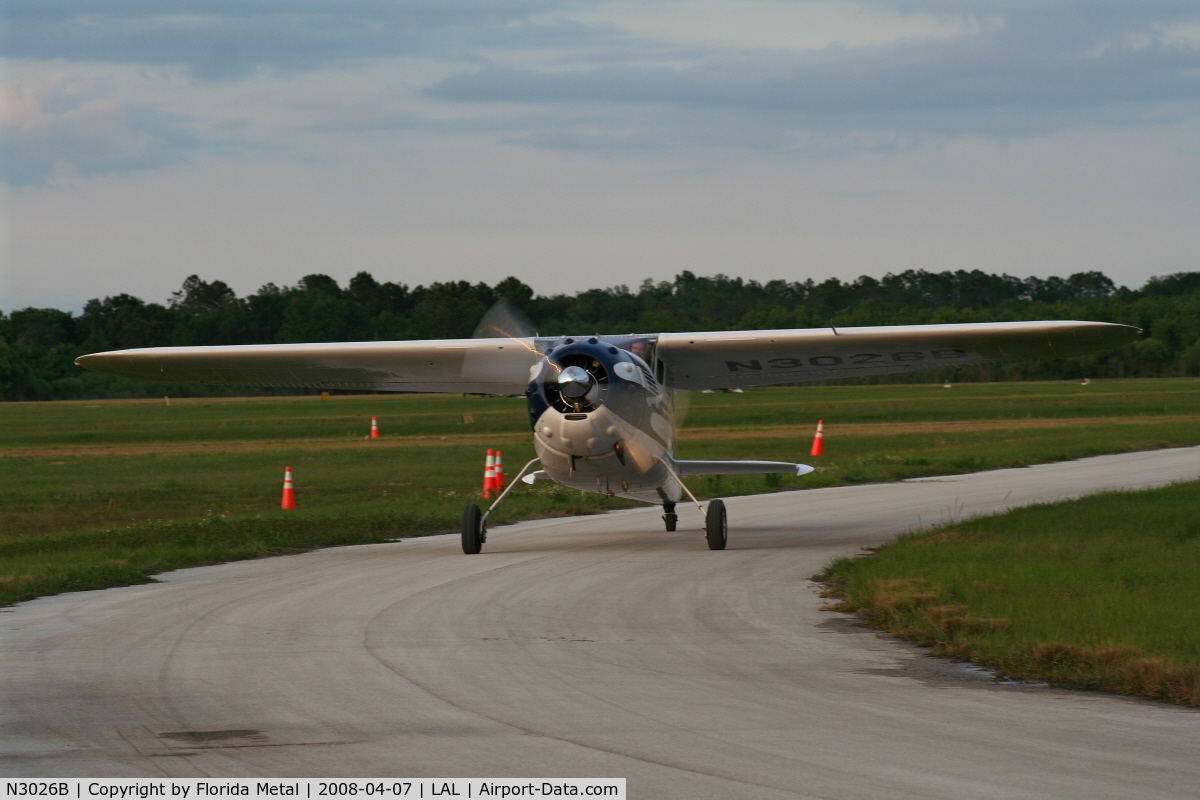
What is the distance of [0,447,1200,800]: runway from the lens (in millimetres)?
5984

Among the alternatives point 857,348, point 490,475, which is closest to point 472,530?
point 857,348

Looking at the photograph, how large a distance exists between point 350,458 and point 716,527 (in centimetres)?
2503

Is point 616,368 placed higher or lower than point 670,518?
higher

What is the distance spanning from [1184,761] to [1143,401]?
7106 cm

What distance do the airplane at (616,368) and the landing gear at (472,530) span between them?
1 centimetres

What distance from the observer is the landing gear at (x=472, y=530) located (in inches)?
615

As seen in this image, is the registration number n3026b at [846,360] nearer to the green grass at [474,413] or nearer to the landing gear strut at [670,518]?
the landing gear strut at [670,518]

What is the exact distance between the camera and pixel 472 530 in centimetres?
1566

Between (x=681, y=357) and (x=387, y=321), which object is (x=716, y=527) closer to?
(x=681, y=357)

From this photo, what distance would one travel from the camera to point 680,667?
8680mm

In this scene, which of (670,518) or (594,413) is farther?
(670,518)

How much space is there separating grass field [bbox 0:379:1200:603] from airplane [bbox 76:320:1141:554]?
2159mm

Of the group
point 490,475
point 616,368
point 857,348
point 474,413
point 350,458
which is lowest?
point 350,458

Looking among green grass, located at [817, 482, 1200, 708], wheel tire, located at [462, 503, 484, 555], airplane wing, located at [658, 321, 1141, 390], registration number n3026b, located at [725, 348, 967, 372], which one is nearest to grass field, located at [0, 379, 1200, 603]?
wheel tire, located at [462, 503, 484, 555]
